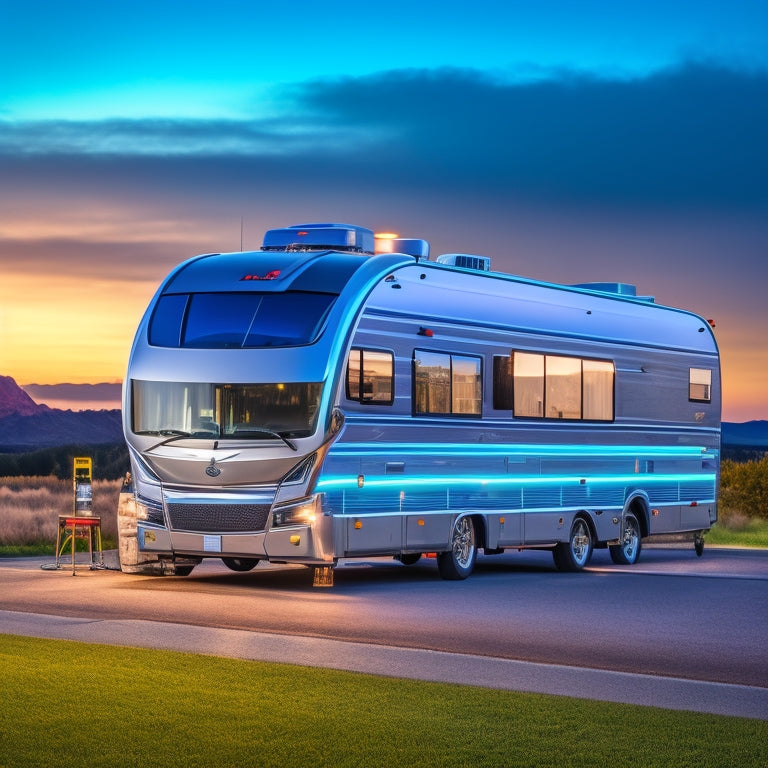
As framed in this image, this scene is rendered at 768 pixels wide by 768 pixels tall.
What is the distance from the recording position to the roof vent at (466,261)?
20.8 meters

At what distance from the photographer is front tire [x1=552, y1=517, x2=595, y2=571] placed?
22578mm

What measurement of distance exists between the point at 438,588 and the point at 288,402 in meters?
3.22

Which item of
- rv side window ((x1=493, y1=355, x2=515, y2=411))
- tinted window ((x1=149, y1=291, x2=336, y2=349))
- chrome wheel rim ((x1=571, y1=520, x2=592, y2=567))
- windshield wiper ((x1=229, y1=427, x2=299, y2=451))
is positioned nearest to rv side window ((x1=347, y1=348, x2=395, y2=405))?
tinted window ((x1=149, y1=291, x2=336, y2=349))

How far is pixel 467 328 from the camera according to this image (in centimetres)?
2036

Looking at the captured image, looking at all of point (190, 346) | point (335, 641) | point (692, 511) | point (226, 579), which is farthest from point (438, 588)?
point (692, 511)

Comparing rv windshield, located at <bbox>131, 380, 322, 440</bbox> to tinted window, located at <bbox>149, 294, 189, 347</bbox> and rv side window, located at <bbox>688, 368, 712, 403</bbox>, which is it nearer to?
tinted window, located at <bbox>149, 294, 189, 347</bbox>

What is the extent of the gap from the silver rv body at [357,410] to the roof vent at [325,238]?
29mm

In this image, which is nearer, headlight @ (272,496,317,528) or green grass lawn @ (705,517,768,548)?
headlight @ (272,496,317,528)

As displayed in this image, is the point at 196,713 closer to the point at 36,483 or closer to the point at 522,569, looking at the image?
the point at 522,569

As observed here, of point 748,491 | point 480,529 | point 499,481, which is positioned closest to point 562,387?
point 499,481

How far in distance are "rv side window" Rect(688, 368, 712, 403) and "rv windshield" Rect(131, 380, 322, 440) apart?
33.9 ft

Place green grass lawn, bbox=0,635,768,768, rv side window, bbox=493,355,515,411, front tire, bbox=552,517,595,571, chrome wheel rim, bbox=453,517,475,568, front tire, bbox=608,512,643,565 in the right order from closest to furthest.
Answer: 1. green grass lawn, bbox=0,635,768,768
2. chrome wheel rim, bbox=453,517,475,568
3. rv side window, bbox=493,355,515,411
4. front tire, bbox=552,517,595,571
5. front tire, bbox=608,512,643,565

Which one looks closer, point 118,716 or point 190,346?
point 118,716

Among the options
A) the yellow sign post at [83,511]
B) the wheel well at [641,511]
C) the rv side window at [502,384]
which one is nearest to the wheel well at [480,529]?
the rv side window at [502,384]
